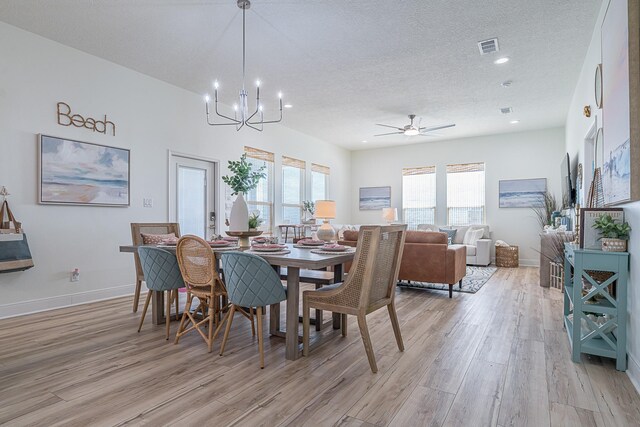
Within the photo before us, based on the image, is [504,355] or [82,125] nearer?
[504,355]

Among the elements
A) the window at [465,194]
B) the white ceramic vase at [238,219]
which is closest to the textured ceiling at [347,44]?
the white ceramic vase at [238,219]

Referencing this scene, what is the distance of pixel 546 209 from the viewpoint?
712cm

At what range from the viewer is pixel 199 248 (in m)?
2.52

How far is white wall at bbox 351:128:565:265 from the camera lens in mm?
7312

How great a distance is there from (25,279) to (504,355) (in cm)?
445

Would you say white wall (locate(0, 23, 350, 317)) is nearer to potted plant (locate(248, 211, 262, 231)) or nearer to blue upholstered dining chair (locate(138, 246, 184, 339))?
blue upholstered dining chair (locate(138, 246, 184, 339))

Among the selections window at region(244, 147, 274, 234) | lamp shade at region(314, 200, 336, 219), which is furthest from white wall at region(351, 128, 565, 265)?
lamp shade at region(314, 200, 336, 219)

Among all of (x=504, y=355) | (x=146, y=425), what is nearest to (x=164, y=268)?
(x=146, y=425)

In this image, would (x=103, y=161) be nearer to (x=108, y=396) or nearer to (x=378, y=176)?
(x=108, y=396)

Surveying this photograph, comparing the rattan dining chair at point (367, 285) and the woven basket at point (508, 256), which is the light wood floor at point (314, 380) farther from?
the woven basket at point (508, 256)

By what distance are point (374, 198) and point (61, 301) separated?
7.05 metres

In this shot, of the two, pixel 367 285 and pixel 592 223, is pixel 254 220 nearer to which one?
pixel 367 285

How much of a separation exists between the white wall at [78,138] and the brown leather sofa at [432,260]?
336 cm

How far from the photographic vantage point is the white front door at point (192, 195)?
16.6 ft
